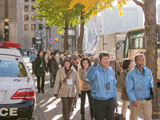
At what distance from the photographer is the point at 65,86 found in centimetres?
670

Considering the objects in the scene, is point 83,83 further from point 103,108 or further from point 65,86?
point 103,108

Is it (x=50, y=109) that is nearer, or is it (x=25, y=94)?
(x=25, y=94)

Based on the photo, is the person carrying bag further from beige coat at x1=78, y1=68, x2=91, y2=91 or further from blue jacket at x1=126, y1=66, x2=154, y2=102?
blue jacket at x1=126, y1=66, x2=154, y2=102

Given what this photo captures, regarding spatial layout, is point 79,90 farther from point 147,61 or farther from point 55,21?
point 55,21

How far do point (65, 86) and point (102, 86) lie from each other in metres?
1.86

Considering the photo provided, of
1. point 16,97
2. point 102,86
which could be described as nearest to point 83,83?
point 102,86

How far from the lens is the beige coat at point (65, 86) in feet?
21.8

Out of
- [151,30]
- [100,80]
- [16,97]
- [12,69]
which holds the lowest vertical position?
[16,97]

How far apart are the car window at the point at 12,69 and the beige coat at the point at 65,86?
116 cm

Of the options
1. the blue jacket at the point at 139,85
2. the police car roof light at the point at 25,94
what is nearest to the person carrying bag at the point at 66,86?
the police car roof light at the point at 25,94

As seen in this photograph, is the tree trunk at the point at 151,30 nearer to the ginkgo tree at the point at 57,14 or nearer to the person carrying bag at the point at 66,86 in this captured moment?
the person carrying bag at the point at 66,86

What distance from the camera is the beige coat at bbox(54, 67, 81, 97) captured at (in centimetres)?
664

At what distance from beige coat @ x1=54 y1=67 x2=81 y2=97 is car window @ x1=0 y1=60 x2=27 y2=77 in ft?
3.81

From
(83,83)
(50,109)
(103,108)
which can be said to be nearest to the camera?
(103,108)
